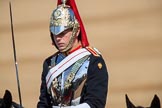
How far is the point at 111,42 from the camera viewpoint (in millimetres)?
2740

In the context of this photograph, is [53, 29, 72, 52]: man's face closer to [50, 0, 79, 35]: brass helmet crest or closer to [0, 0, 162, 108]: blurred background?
[50, 0, 79, 35]: brass helmet crest

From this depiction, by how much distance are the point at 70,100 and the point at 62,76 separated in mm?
89

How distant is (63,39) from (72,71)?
110 mm

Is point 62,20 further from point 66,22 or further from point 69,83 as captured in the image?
point 69,83

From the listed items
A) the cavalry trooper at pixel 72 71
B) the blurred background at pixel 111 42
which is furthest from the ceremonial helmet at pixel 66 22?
the blurred background at pixel 111 42

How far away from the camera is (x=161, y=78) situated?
8.48 feet

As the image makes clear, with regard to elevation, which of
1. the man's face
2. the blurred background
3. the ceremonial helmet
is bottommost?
the blurred background

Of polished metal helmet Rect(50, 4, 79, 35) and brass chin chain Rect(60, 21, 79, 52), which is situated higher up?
polished metal helmet Rect(50, 4, 79, 35)

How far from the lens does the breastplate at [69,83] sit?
158 centimetres

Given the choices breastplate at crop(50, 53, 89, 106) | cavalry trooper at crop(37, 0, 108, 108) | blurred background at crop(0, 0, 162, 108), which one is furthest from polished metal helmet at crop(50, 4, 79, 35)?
blurred background at crop(0, 0, 162, 108)

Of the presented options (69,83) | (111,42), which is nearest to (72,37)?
(69,83)

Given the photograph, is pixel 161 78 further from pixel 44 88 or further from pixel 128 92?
pixel 44 88

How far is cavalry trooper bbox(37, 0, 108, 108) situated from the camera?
5.09 feet

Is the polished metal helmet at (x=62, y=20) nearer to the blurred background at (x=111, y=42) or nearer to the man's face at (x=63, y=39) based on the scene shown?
the man's face at (x=63, y=39)
